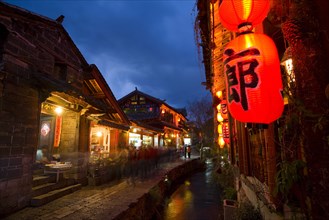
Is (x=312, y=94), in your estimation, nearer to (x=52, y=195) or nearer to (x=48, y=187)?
(x=52, y=195)

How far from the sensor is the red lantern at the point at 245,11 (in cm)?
386

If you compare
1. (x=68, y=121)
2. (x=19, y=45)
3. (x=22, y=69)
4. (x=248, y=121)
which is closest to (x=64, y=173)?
(x=68, y=121)

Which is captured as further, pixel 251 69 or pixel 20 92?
pixel 20 92

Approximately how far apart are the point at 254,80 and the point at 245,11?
1449 mm

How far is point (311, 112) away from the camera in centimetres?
308

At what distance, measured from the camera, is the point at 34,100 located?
8.65 meters

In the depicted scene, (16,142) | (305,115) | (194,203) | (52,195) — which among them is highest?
(305,115)

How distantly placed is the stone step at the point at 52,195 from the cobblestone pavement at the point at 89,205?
0.20 m

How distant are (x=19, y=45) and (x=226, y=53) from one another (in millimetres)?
8353

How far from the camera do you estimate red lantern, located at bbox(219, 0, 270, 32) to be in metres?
3.86

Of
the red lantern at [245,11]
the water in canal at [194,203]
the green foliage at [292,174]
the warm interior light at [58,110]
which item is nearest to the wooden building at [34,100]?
the warm interior light at [58,110]

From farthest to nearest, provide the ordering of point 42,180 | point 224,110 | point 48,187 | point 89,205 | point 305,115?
point 224,110 < point 42,180 < point 48,187 < point 89,205 < point 305,115

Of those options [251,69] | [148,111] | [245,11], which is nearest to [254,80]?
[251,69]

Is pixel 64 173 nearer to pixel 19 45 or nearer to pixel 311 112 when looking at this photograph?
pixel 19 45
